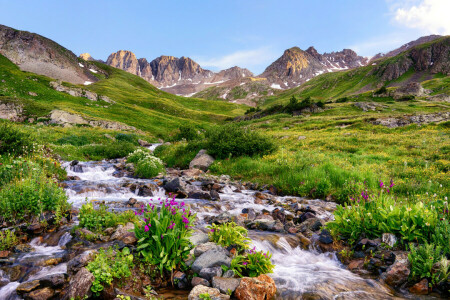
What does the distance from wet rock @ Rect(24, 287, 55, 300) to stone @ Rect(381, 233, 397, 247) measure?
7.12 metres

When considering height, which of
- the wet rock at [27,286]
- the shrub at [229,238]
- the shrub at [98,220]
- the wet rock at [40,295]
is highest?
the shrub at [98,220]

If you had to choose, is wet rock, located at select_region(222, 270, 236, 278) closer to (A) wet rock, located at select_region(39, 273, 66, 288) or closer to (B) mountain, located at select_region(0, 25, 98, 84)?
(A) wet rock, located at select_region(39, 273, 66, 288)

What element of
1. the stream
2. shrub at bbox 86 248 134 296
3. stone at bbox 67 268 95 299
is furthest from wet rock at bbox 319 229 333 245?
stone at bbox 67 268 95 299

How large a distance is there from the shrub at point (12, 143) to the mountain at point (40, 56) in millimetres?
145961

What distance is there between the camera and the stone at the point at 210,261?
484 centimetres

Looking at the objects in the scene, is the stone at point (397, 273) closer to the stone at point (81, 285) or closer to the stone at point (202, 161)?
the stone at point (81, 285)

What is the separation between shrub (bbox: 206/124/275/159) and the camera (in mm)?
18969

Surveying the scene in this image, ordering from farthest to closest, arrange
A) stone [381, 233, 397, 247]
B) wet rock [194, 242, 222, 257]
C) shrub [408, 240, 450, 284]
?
stone [381, 233, 397, 247], wet rock [194, 242, 222, 257], shrub [408, 240, 450, 284]

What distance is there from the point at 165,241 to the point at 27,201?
5139 millimetres

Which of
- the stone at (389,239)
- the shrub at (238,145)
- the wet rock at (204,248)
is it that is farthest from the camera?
the shrub at (238,145)

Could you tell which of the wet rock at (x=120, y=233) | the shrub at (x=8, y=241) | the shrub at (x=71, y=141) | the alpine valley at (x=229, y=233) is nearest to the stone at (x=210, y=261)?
the alpine valley at (x=229, y=233)

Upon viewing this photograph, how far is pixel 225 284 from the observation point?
4453 millimetres

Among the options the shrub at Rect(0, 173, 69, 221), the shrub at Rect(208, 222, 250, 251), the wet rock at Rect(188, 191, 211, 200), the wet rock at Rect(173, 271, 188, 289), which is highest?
the shrub at Rect(0, 173, 69, 221)

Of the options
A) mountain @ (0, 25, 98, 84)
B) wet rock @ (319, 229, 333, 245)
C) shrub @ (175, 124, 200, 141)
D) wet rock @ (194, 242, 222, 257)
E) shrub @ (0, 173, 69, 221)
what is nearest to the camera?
wet rock @ (194, 242, 222, 257)
